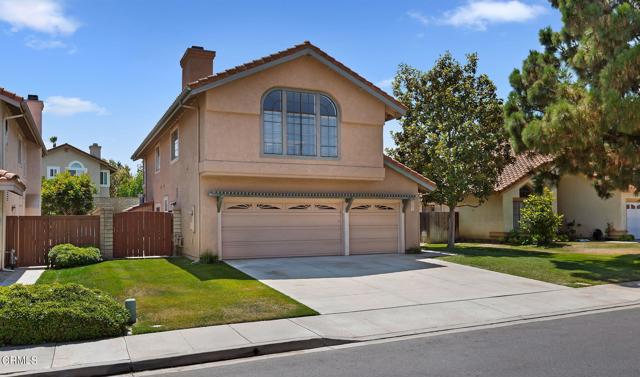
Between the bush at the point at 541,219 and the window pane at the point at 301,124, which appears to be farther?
the bush at the point at 541,219

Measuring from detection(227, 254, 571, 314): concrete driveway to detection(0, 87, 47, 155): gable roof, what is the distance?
7.62 m

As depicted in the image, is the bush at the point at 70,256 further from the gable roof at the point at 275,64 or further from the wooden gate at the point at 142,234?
the gable roof at the point at 275,64

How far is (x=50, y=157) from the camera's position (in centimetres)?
4638

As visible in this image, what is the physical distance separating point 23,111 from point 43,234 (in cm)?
387

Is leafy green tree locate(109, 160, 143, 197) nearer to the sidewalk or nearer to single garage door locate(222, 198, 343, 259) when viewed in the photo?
single garage door locate(222, 198, 343, 259)

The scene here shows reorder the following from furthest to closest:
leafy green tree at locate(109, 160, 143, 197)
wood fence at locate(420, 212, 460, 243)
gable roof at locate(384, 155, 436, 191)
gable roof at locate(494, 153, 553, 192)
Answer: leafy green tree at locate(109, 160, 143, 197) → wood fence at locate(420, 212, 460, 243) → gable roof at locate(494, 153, 553, 192) → gable roof at locate(384, 155, 436, 191)

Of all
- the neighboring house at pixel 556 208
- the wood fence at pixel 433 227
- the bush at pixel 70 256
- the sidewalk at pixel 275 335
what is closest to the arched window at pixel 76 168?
the wood fence at pixel 433 227

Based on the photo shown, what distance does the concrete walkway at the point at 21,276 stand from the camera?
13231 mm

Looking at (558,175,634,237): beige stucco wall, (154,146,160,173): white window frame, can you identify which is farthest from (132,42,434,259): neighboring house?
(558,175,634,237): beige stucco wall

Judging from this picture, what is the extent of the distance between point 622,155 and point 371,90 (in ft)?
26.1

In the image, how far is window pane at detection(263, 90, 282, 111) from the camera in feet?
56.6

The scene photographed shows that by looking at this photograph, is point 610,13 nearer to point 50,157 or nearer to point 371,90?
point 371,90

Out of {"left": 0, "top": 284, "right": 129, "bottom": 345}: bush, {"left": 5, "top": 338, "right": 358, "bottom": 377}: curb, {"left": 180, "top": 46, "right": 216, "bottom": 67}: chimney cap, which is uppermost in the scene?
{"left": 180, "top": 46, "right": 216, "bottom": 67}: chimney cap

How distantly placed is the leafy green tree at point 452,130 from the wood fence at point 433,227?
3.58 meters
